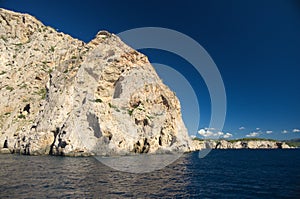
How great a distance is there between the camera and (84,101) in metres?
77.6

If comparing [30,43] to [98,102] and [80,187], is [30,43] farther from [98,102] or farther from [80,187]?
[80,187]

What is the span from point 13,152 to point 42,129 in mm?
14903

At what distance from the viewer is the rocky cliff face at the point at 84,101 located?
70.2 meters

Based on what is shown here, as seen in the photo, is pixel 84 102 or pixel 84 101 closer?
pixel 84 102

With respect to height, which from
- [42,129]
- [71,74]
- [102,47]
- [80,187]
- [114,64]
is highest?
[102,47]

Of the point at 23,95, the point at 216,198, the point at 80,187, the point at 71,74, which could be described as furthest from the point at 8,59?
the point at 216,198

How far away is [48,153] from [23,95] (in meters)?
36.8

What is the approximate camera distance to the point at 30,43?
400ft

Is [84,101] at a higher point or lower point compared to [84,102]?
higher

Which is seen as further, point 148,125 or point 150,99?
point 150,99

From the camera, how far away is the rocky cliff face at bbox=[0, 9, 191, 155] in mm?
70250

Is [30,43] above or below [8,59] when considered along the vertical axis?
above

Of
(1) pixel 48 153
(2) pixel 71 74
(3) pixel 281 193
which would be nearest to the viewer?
(3) pixel 281 193

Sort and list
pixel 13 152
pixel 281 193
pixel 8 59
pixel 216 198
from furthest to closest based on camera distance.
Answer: pixel 8 59
pixel 13 152
pixel 281 193
pixel 216 198
